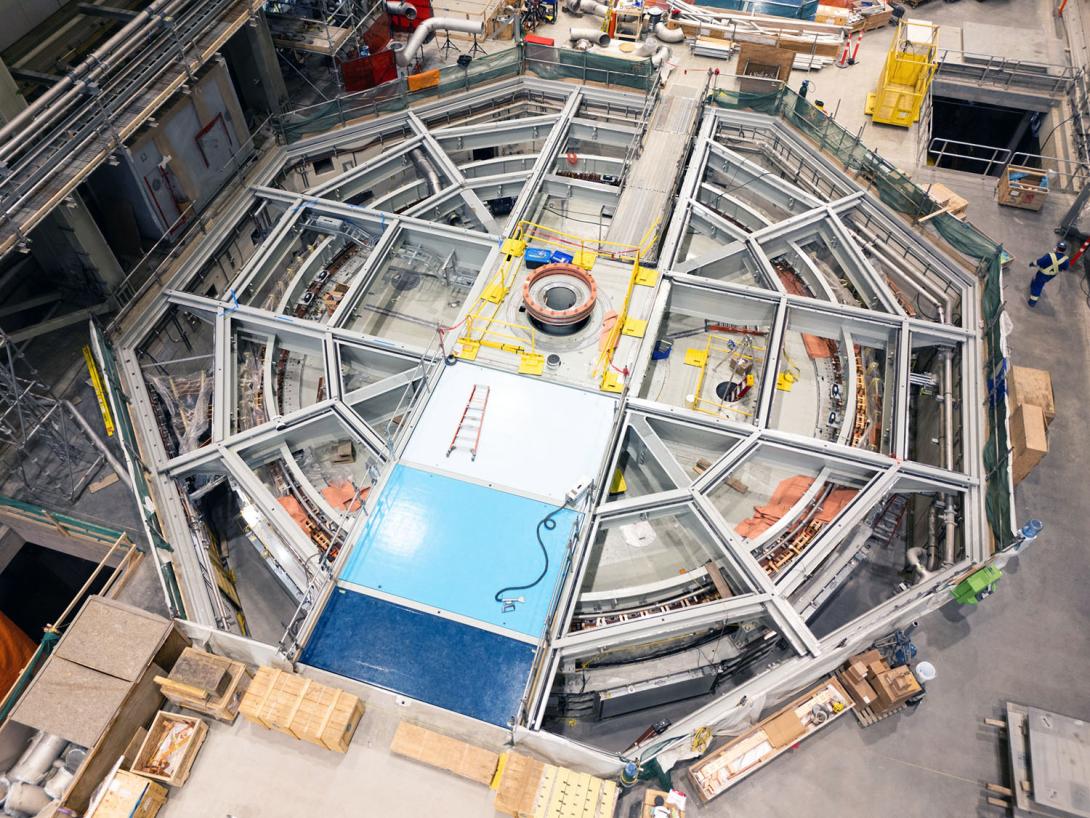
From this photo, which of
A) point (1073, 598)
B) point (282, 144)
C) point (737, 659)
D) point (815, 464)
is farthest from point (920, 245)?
point (282, 144)

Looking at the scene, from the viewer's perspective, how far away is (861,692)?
18.3 metres

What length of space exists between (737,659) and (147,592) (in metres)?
14.6

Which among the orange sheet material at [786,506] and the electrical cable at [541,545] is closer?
the electrical cable at [541,545]

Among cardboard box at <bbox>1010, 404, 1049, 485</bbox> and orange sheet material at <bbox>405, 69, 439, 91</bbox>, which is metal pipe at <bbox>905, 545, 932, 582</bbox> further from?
orange sheet material at <bbox>405, 69, 439, 91</bbox>

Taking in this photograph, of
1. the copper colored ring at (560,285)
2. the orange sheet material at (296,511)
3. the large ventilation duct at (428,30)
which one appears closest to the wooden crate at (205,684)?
the orange sheet material at (296,511)

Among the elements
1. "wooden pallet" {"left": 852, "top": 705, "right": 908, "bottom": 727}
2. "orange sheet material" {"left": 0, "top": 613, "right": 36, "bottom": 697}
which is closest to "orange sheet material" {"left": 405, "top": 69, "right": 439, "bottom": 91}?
"orange sheet material" {"left": 0, "top": 613, "right": 36, "bottom": 697}

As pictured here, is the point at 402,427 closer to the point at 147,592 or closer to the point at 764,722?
the point at 147,592

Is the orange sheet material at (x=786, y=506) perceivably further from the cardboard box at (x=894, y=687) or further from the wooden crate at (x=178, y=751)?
the wooden crate at (x=178, y=751)

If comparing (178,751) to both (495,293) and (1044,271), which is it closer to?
(495,293)

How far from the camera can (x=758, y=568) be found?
17891mm

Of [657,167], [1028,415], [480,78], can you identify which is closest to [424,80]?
[480,78]

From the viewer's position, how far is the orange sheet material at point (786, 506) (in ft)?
65.1

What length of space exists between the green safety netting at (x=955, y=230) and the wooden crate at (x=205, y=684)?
17.4 meters

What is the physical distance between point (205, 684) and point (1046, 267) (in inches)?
1091
